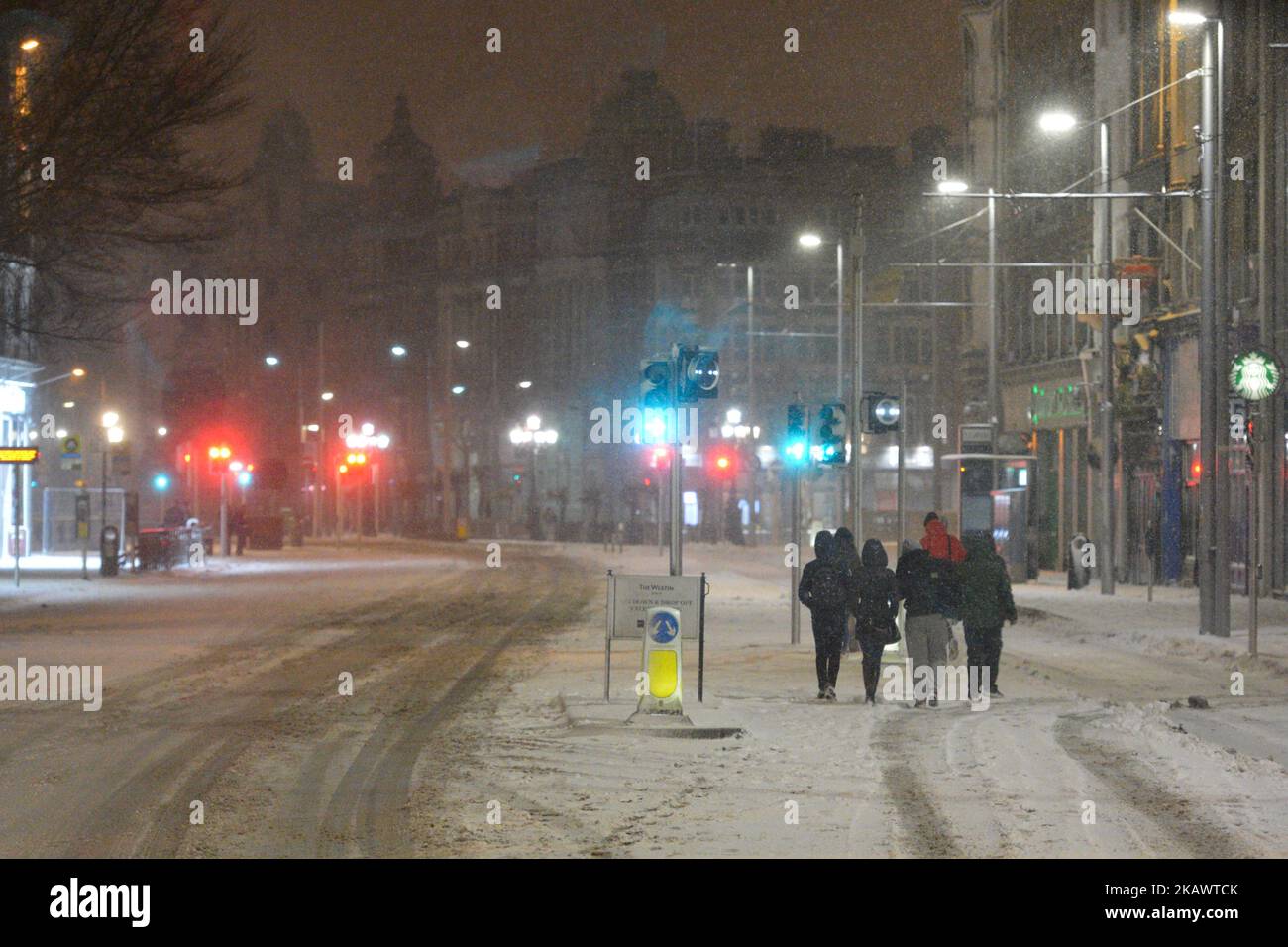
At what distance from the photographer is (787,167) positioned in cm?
9531

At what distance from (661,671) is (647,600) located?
76 centimetres

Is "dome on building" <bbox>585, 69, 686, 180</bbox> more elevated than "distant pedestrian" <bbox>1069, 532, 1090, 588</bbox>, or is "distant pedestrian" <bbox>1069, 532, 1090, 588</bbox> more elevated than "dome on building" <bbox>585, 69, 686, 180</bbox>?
"dome on building" <bbox>585, 69, 686, 180</bbox>

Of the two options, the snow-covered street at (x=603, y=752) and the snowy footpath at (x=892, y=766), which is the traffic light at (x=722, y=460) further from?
the snowy footpath at (x=892, y=766)

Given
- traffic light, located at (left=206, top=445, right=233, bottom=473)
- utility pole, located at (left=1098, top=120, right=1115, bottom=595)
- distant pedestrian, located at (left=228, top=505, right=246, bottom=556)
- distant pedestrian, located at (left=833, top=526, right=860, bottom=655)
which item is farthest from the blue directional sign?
distant pedestrian, located at (left=228, top=505, right=246, bottom=556)

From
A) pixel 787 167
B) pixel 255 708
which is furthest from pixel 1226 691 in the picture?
pixel 787 167

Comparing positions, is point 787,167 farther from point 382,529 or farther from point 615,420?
point 382,529

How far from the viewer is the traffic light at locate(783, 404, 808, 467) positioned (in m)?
24.4

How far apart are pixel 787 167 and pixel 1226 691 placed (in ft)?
260

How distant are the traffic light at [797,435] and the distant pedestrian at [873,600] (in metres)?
7.29

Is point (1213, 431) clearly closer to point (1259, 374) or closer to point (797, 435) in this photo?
point (1259, 374)

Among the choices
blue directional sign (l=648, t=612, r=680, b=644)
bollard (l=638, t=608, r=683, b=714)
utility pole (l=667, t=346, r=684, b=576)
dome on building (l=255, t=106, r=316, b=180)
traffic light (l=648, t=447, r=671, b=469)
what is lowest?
bollard (l=638, t=608, r=683, b=714)

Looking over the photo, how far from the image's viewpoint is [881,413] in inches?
980

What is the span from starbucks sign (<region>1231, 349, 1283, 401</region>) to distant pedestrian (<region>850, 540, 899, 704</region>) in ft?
30.3

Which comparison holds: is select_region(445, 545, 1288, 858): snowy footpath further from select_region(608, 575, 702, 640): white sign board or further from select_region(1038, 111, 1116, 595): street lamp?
select_region(1038, 111, 1116, 595): street lamp
